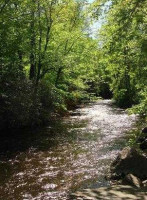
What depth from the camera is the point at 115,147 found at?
17.7m

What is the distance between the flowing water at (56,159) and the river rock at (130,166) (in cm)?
68

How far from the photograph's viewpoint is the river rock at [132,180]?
38.7 ft

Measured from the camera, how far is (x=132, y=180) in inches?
472

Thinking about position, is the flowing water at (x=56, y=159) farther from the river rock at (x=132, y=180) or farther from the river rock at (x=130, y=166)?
the river rock at (x=132, y=180)

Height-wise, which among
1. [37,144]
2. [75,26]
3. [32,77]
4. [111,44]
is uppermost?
[75,26]

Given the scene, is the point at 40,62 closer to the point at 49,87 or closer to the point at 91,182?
the point at 49,87

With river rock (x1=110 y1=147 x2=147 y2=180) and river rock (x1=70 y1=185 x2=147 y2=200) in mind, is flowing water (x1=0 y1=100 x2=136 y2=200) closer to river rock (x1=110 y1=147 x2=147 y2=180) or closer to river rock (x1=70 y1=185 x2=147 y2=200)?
river rock (x1=110 y1=147 x2=147 y2=180)

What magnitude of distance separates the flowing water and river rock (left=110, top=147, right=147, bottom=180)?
681 mm

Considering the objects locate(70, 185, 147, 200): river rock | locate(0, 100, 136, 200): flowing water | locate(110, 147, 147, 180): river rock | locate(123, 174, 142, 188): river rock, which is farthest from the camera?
locate(110, 147, 147, 180): river rock


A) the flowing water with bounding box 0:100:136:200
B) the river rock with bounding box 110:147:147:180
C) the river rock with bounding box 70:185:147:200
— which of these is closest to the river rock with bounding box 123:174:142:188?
the river rock with bounding box 110:147:147:180

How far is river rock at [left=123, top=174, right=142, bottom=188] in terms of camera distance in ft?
38.7

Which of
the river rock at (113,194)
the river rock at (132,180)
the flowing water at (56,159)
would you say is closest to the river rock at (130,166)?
the river rock at (132,180)

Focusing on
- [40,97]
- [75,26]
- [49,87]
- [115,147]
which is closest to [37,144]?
[115,147]

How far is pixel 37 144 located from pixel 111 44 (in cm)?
765
